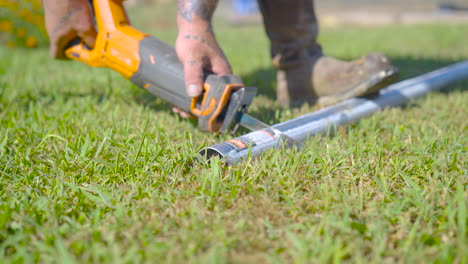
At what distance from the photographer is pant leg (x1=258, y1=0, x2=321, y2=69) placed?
8.11ft

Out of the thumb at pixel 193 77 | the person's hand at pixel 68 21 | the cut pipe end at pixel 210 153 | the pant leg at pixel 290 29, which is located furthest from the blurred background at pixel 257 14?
the cut pipe end at pixel 210 153

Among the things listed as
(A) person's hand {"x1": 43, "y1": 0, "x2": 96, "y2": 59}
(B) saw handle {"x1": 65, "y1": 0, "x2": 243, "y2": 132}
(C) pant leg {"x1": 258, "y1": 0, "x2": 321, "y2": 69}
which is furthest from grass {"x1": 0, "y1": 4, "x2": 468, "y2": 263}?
(C) pant leg {"x1": 258, "y1": 0, "x2": 321, "y2": 69}

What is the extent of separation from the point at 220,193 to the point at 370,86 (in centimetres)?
132

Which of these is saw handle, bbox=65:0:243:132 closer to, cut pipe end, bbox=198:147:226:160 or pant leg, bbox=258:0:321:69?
cut pipe end, bbox=198:147:226:160

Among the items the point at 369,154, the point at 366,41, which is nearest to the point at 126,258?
the point at 369,154

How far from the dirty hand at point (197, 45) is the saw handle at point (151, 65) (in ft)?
0.15

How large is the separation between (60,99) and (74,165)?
3.39ft

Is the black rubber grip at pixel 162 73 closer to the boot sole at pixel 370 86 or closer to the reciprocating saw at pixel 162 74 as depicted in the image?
the reciprocating saw at pixel 162 74

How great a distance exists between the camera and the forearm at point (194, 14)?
1.73m

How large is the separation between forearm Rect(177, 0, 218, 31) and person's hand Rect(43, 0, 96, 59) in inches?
24.8

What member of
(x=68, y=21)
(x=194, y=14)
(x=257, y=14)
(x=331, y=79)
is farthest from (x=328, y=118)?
(x=257, y=14)

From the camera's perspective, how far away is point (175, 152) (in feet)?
5.06

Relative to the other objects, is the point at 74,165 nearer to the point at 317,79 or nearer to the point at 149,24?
the point at 317,79

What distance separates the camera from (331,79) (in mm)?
2396
